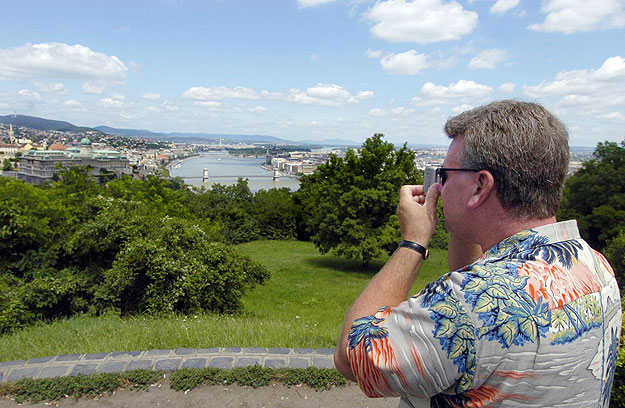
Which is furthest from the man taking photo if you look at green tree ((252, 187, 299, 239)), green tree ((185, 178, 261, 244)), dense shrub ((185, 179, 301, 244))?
green tree ((252, 187, 299, 239))

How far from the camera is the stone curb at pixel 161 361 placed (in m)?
4.20

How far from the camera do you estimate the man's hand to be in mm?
1436

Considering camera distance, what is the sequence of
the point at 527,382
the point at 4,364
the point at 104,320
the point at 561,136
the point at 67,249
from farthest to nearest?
the point at 67,249, the point at 104,320, the point at 4,364, the point at 561,136, the point at 527,382

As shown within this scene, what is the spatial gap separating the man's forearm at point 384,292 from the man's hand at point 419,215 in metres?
0.07

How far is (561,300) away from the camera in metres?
1.07

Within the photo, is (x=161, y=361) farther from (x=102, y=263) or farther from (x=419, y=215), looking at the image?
(x=102, y=263)

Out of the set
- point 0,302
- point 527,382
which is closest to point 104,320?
point 0,302

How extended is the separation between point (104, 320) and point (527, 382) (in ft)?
21.4

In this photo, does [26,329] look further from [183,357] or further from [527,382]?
[527,382]

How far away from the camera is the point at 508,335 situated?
3.36ft

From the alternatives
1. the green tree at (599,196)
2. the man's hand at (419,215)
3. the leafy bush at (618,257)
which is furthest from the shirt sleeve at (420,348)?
the green tree at (599,196)

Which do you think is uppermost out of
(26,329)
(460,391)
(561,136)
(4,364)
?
(561,136)

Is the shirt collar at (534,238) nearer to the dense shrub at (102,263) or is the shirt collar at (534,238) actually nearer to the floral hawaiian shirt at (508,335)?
the floral hawaiian shirt at (508,335)

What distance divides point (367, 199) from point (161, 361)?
14605 millimetres
